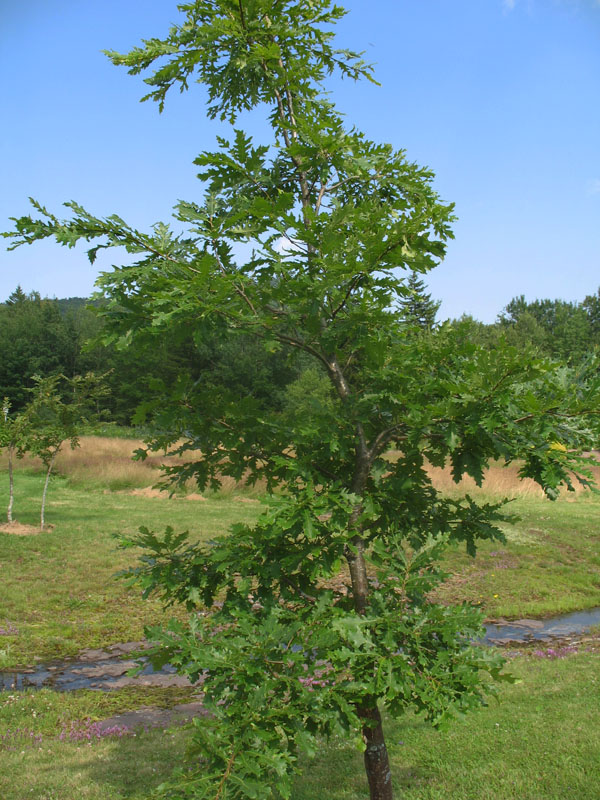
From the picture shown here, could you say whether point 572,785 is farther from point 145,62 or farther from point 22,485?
point 22,485

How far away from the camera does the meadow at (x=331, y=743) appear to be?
5355 mm

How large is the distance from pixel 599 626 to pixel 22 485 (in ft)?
76.3

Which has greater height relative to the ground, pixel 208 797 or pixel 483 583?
pixel 208 797

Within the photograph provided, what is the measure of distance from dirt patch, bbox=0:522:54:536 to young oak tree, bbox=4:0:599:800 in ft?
48.3

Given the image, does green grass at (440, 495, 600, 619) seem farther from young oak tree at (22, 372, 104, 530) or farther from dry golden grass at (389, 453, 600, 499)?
young oak tree at (22, 372, 104, 530)

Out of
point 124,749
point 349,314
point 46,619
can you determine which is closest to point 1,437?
point 46,619

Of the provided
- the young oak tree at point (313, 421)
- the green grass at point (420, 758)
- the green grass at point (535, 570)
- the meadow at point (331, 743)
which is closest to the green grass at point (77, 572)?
the meadow at point (331, 743)

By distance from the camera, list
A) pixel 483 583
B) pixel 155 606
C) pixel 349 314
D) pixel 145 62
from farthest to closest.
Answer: pixel 483 583 → pixel 155 606 → pixel 145 62 → pixel 349 314

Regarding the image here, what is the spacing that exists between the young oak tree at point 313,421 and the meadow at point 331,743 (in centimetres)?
58

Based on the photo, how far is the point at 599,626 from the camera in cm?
1122

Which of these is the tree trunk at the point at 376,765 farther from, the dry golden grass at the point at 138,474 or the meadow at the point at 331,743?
the dry golden grass at the point at 138,474

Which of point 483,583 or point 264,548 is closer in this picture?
point 264,548

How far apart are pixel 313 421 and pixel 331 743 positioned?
468 cm

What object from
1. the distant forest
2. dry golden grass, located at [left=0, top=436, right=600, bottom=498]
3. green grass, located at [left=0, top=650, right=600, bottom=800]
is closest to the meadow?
green grass, located at [left=0, top=650, right=600, bottom=800]
